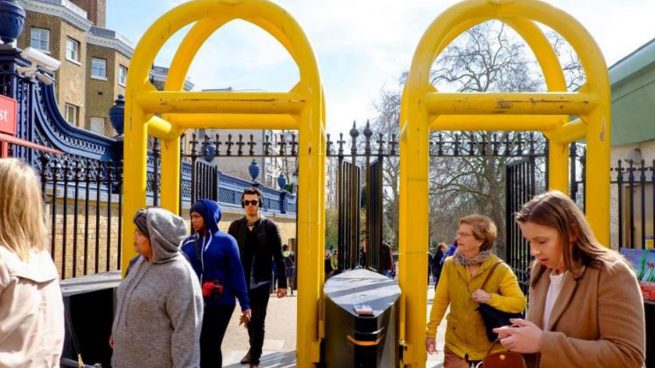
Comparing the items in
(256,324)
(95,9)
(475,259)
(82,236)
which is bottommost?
(256,324)

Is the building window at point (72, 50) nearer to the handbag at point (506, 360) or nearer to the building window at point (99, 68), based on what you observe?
the building window at point (99, 68)

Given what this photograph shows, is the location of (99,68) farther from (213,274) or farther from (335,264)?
(213,274)

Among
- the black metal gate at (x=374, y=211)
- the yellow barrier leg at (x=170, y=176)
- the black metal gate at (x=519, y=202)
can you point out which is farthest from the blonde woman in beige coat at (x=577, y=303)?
the black metal gate at (x=374, y=211)

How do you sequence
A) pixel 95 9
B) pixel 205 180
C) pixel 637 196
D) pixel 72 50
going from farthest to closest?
pixel 95 9
pixel 72 50
pixel 637 196
pixel 205 180

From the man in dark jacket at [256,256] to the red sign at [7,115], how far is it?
2.73 m

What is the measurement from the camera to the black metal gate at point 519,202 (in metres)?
7.35

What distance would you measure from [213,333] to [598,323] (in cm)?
344

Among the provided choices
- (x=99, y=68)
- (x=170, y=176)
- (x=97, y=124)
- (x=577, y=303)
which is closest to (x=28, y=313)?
(x=577, y=303)

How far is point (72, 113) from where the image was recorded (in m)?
31.0

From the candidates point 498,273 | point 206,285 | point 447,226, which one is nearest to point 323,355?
point 206,285

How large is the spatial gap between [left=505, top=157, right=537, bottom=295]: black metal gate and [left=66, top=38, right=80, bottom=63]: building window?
27958 millimetres

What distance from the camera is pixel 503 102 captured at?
4.79m

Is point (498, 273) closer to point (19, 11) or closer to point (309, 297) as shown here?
point (309, 297)

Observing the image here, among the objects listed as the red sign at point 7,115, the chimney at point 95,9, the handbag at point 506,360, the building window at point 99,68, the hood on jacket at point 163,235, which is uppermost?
the chimney at point 95,9
